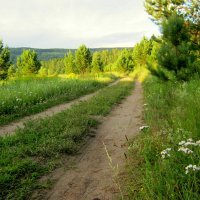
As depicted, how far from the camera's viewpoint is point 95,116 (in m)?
10.5

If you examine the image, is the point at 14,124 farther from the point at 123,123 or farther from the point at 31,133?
the point at 123,123

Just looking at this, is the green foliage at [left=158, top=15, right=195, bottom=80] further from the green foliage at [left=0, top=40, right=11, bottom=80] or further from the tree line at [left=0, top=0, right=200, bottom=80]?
the green foliage at [left=0, top=40, right=11, bottom=80]

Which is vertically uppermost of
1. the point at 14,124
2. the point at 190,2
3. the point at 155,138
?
the point at 190,2

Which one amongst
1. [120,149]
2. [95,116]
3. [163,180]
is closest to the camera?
[163,180]

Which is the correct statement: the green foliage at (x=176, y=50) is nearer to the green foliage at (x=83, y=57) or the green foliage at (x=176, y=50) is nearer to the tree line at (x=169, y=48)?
the tree line at (x=169, y=48)

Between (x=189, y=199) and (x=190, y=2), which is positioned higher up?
(x=190, y=2)

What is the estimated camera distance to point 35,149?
613 cm

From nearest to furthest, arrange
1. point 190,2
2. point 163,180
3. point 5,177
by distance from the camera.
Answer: point 163,180, point 5,177, point 190,2

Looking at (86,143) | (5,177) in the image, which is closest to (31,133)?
(86,143)

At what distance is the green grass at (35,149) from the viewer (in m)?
4.49

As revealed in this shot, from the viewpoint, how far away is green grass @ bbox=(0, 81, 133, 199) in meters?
4.49

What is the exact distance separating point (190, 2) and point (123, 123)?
66.5 ft

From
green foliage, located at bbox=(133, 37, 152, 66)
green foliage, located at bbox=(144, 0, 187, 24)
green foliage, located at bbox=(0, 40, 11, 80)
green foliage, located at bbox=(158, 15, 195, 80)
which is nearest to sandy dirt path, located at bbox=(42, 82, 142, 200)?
green foliage, located at bbox=(158, 15, 195, 80)

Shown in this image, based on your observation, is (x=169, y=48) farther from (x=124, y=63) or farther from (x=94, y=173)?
(x=124, y=63)
